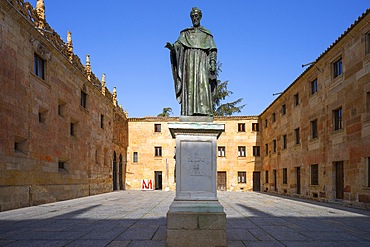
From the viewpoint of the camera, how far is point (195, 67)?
265 inches

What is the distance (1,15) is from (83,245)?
956cm

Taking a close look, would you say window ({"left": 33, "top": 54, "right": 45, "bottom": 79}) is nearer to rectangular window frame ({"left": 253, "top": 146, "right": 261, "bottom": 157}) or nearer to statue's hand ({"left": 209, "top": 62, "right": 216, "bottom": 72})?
statue's hand ({"left": 209, "top": 62, "right": 216, "bottom": 72})

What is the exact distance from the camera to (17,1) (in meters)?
13.4

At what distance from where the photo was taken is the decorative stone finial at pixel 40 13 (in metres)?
15.6

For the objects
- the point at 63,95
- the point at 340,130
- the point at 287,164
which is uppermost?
the point at 63,95

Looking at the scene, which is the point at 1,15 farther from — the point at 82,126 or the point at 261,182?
the point at 261,182

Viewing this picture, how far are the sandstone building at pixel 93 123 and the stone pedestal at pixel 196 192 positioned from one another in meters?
8.38

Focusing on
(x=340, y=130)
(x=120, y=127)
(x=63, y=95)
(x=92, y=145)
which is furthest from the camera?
(x=120, y=127)

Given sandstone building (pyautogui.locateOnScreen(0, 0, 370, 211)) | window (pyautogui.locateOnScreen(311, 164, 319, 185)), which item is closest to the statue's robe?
sandstone building (pyautogui.locateOnScreen(0, 0, 370, 211))

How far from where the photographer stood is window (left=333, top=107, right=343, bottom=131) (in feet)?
56.1

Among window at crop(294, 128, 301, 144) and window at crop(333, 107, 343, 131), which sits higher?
window at crop(333, 107, 343, 131)

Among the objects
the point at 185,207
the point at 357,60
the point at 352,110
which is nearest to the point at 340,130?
the point at 352,110

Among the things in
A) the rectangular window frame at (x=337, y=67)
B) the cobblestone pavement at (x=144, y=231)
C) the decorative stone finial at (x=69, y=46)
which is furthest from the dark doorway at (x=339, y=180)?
the decorative stone finial at (x=69, y=46)

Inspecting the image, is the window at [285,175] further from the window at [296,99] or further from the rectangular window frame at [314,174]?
the rectangular window frame at [314,174]
